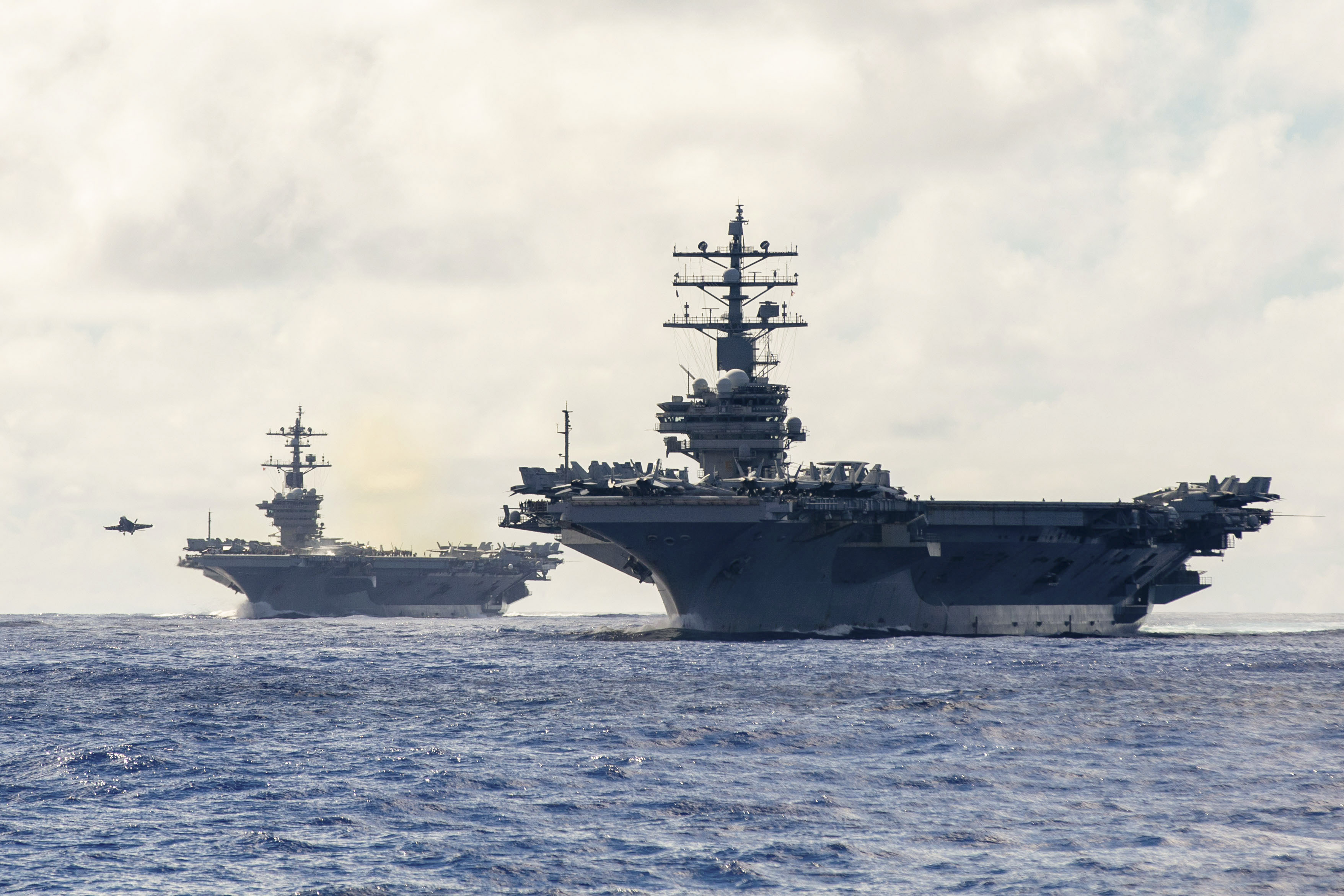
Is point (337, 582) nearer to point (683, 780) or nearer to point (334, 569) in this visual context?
point (334, 569)

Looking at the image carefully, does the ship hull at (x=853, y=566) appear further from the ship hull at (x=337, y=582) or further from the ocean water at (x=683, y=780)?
the ship hull at (x=337, y=582)

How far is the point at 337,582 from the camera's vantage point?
81438 millimetres

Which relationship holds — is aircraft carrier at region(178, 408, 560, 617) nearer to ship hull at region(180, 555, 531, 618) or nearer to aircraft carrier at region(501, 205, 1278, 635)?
ship hull at region(180, 555, 531, 618)

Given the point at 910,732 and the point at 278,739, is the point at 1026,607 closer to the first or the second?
the point at 910,732

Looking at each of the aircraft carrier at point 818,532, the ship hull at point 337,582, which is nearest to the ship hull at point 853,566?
the aircraft carrier at point 818,532

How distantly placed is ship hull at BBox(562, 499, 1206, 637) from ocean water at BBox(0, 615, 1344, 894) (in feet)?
21.5

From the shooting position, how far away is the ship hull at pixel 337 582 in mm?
80125

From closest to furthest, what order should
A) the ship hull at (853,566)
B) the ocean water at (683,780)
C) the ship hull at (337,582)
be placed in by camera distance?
the ocean water at (683,780) → the ship hull at (853,566) → the ship hull at (337,582)


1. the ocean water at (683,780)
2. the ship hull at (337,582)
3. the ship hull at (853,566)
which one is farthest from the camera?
the ship hull at (337,582)

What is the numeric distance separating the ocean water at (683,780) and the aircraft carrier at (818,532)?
6.99 m

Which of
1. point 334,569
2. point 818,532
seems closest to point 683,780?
point 818,532

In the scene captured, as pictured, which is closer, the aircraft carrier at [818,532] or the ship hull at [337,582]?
the aircraft carrier at [818,532]

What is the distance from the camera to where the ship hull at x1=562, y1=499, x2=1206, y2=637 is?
36188 mm

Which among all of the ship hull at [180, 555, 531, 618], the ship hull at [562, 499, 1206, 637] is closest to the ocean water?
the ship hull at [562, 499, 1206, 637]
